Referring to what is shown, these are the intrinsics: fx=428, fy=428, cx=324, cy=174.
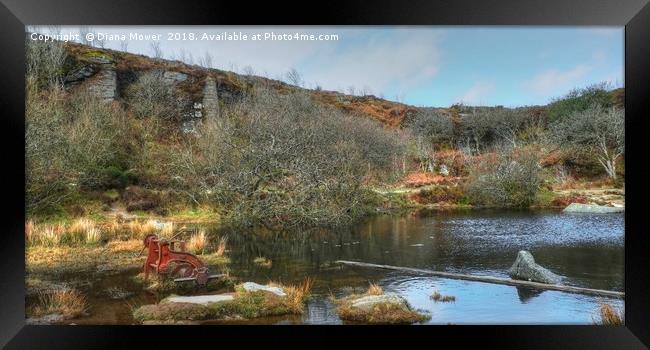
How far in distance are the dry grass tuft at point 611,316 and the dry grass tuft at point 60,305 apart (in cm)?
589

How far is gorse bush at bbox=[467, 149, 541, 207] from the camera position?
19.2 ft

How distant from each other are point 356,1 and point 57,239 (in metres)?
4.43

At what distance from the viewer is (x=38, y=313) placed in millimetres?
4871

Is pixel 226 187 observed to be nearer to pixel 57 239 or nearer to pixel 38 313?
pixel 57 239

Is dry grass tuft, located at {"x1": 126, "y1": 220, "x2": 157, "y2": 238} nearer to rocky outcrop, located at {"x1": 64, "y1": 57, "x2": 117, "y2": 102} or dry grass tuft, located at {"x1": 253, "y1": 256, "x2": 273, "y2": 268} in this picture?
dry grass tuft, located at {"x1": 253, "y1": 256, "x2": 273, "y2": 268}

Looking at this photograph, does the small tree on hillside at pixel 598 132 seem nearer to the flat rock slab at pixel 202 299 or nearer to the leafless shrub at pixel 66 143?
the flat rock slab at pixel 202 299

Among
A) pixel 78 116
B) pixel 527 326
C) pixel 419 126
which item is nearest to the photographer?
pixel 527 326

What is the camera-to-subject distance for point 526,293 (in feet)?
16.6

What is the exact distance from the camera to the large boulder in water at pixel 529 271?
17.0ft

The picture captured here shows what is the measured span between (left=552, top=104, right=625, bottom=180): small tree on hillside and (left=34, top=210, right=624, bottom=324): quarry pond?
77 cm

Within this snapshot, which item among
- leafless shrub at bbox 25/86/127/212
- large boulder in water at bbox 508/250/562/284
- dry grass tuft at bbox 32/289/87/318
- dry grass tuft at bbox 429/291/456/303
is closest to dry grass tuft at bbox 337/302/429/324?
dry grass tuft at bbox 429/291/456/303

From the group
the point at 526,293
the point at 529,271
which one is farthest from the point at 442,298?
the point at 529,271

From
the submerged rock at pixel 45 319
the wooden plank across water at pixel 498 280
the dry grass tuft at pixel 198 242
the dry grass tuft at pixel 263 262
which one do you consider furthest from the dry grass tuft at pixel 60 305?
the wooden plank across water at pixel 498 280

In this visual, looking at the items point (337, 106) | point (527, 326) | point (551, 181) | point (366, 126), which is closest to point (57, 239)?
point (337, 106)
